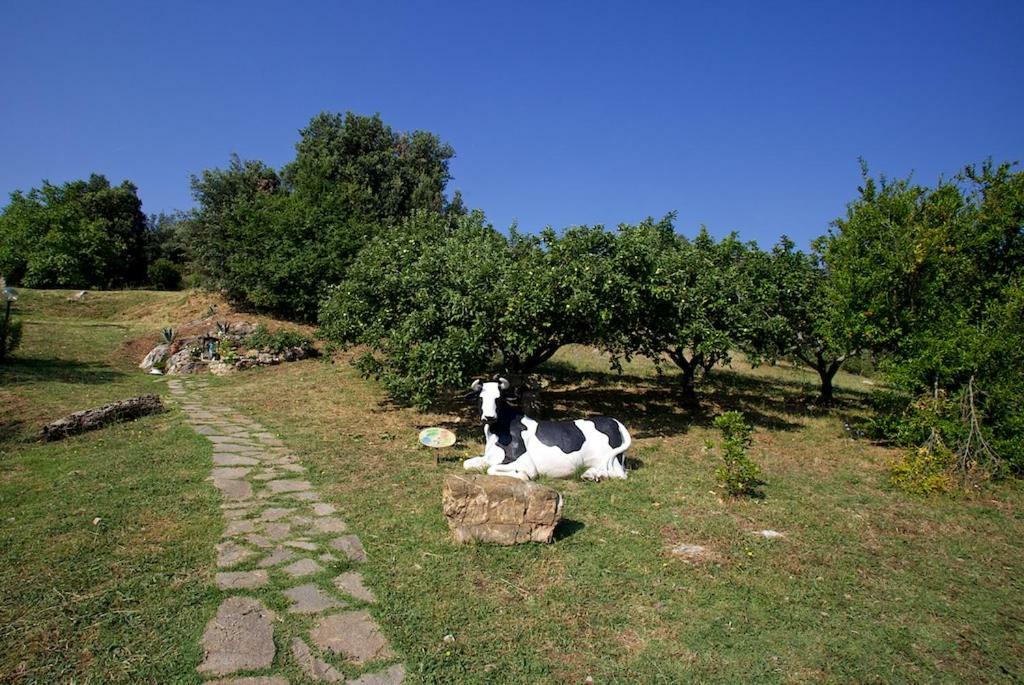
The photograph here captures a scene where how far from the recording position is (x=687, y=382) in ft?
50.1

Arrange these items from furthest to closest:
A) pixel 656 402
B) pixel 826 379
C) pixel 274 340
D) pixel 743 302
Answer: pixel 274 340, pixel 826 379, pixel 656 402, pixel 743 302

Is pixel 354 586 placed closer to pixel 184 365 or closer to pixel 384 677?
pixel 384 677

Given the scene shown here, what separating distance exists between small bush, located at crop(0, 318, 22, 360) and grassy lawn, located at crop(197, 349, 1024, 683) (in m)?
10.4

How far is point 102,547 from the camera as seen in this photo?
18.0ft

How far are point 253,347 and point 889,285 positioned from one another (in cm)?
1821

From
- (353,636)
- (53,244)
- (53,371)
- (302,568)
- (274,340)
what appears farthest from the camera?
(53,244)

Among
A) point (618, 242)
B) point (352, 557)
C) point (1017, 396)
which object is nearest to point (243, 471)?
point (352, 557)

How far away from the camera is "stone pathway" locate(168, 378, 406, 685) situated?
3914 mm

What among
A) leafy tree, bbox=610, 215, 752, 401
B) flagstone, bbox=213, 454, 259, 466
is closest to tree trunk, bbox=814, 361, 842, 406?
leafy tree, bbox=610, 215, 752, 401

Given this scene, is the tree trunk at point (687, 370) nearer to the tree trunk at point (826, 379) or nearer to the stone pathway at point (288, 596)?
the tree trunk at point (826, 379)

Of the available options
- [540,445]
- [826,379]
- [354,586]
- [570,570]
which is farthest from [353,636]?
[826,379]

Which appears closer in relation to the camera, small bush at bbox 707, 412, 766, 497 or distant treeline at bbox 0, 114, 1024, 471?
small bush at bbox 707, 412, 766, 497

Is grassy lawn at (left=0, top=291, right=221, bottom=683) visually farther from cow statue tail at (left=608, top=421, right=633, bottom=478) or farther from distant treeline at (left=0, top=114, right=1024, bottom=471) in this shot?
cow statue tail at (left=608, top=421, right=633, bottom=478)

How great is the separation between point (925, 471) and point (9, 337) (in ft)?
70.8
